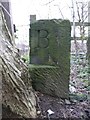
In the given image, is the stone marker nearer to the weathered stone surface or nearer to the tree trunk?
the weathered stone surface

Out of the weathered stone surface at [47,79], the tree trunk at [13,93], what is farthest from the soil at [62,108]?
the tree trunk at [13,93]

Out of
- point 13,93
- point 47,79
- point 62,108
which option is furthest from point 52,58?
point 13,93

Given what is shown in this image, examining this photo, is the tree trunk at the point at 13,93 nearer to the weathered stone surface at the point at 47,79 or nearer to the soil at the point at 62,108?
the soil at the point at 62,108

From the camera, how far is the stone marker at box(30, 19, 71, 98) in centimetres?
198

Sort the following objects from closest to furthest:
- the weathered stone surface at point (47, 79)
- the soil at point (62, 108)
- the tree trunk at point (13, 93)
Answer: the tree trunk at point (13, 93) < the soil at point (62, 108) < the weathered stone surface at point (47, 79)

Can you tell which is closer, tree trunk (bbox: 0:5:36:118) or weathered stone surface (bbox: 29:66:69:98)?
tree trunk (bbox: 0:5:36:118)

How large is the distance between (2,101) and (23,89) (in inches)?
9.8

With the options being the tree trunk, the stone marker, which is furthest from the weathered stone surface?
the tree trunk

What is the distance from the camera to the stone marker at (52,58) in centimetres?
198

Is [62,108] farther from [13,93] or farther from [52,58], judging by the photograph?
[13,93]

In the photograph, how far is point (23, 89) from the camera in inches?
59.0

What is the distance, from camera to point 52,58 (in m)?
2.05

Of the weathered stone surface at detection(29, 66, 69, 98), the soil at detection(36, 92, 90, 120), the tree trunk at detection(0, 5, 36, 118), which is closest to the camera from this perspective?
the tree trunk at detection(0, 5, 36, 118)

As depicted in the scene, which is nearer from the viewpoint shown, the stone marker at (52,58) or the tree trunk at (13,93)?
the tree trunk at (13,93)
